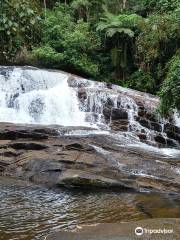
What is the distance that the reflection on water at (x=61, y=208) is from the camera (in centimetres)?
751

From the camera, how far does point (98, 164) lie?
464 inches

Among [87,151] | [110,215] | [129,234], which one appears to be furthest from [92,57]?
[129,234]

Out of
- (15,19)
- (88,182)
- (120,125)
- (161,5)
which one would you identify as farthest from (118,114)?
(15,19)

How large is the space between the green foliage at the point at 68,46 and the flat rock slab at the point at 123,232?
56.9 ft

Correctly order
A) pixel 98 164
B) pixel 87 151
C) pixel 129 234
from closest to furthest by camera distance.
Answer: pixel 129 234
pixel 98 164
pixel 87 151

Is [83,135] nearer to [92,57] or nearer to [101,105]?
[101,105]

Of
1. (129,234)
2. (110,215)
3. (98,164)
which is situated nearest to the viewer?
(129,234)

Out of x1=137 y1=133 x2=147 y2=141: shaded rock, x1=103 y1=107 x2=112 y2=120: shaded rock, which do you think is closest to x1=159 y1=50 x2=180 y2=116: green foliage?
x1=137 y1=133 x2=147 y2=141: shaded rock

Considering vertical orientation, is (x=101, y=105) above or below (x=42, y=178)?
above

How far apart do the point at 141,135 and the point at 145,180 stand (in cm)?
643

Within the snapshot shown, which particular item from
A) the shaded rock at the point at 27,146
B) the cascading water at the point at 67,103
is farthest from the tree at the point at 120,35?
the shaded rock at the point at 27,146

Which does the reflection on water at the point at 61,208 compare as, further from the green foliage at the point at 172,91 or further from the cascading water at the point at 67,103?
the cascading water at the point at 67,103

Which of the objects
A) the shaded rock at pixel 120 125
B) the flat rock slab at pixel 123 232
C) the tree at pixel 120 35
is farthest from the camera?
the tree at pixel 120 35

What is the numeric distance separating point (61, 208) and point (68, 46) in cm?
1632
